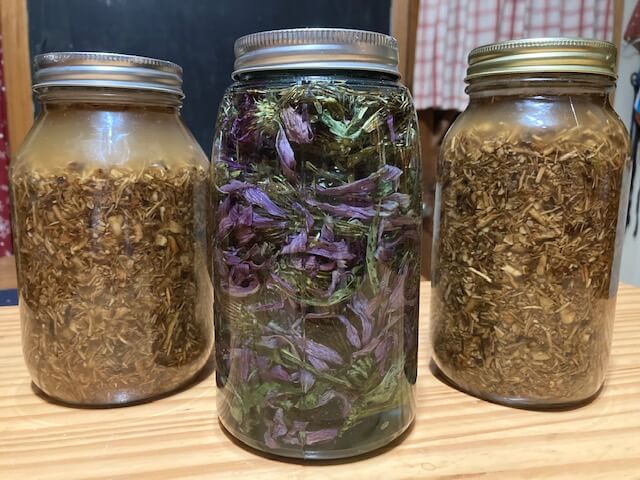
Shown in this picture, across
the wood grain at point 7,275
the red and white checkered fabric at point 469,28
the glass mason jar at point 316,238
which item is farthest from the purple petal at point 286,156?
the red and white checkered fabric at point 469,28

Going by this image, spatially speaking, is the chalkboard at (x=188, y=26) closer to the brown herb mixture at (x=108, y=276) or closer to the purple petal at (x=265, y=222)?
the brown herb mixture at (x=108, y=276)

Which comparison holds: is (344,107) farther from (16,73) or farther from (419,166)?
(16,73)

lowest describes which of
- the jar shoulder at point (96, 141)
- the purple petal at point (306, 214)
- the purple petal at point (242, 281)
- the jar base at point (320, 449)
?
the jar base at point (320, 449)

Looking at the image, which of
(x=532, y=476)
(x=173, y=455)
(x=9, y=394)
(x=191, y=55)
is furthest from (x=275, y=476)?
(x=191, y=55)

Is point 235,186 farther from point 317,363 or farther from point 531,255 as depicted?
point 531,255

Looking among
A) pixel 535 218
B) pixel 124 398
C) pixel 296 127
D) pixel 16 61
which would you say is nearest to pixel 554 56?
pixel 535 218

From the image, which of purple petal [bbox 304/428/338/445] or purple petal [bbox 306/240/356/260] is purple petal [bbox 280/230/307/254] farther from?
purple petal [bbox 304/428/338/445]
